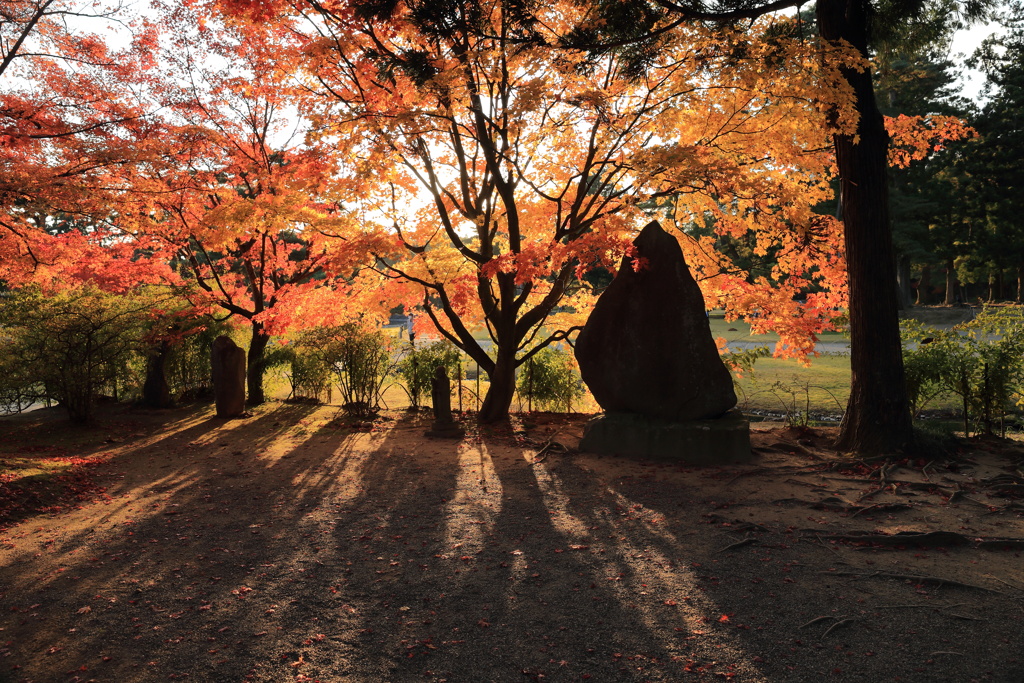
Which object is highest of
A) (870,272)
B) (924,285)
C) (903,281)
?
(924,285)

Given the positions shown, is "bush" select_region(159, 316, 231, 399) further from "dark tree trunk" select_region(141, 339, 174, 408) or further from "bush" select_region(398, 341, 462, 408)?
"bush" select_region(398, 341, 462, 408)

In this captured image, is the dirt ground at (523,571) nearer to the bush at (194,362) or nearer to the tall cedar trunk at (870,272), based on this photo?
→ the tall cedar trunk at (870,272)

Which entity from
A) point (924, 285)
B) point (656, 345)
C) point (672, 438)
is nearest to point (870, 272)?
point (656, 345)

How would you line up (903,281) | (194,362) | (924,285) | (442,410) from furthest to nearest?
(924,285)
(903,281)
(194,362)
(442,410)

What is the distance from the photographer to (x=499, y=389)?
30.9 ft

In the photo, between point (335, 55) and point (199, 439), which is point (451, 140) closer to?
point (335, 55)

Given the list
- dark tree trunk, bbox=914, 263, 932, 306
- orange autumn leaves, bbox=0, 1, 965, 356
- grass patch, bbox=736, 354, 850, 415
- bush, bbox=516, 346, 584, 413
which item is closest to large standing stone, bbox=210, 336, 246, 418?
orange autumn leaves, bbox=0, 1, 965, 356

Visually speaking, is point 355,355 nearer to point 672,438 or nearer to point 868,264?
point 672,438

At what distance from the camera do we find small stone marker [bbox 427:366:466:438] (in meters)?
8.70

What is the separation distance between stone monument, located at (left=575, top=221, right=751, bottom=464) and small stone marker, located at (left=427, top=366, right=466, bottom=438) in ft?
6.53

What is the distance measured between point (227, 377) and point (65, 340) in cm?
224

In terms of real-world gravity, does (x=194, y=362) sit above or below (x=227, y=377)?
above

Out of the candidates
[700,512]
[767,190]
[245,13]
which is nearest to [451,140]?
[245,13]

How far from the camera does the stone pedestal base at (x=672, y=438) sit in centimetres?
691
